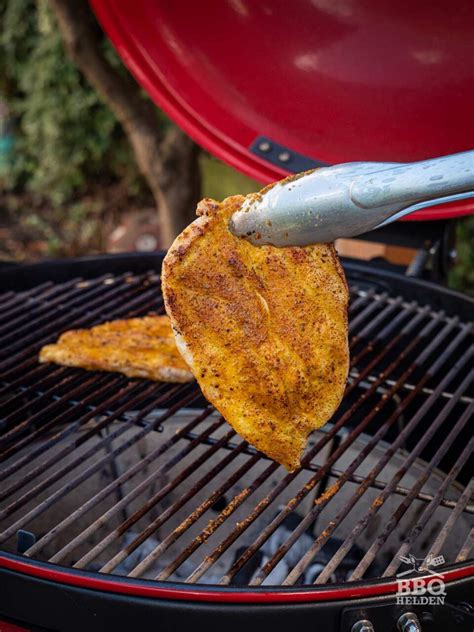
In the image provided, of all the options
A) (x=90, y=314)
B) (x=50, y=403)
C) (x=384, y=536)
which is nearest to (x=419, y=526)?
(x=384, y=536)

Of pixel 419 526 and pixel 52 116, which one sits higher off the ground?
pixel 52 116

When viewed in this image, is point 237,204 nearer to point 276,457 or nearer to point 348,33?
point 276,457

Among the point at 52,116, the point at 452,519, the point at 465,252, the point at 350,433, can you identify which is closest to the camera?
the point at 452,519

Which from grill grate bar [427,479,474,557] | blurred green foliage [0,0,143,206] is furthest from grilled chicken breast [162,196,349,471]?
blurred green foliage [0,0,143,206]

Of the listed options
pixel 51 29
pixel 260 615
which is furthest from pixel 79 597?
pixel 51 29

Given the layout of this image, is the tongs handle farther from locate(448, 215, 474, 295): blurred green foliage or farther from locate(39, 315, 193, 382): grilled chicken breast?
locate(448, 215, 474, 295): blurred green foliage

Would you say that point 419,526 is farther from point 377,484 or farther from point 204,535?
point 204,535
